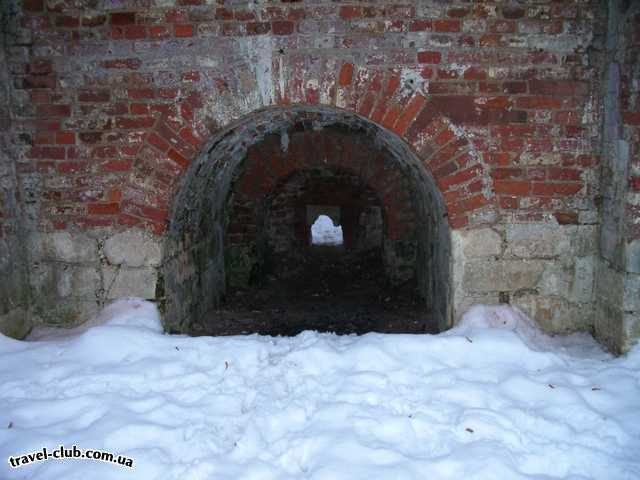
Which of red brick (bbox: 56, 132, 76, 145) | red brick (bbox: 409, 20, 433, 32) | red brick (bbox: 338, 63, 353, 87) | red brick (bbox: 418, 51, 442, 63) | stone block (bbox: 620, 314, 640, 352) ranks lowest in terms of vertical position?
stone block (bbox: 620, 314, 640, 352)

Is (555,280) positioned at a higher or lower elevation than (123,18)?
lower

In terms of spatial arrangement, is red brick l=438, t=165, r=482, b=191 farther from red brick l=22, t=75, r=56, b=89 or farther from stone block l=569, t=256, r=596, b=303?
red brick l=22, t=75, r=56, b=89

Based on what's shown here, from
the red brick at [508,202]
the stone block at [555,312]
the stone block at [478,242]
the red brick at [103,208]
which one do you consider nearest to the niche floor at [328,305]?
the stone block at [555,312]

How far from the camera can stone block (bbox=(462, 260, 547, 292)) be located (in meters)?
3.37

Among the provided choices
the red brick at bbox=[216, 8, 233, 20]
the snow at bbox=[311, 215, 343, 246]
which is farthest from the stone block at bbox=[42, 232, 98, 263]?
the snow at bbox=[311, 215, 343, 246]

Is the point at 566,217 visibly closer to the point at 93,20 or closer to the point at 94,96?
the point at 94,96

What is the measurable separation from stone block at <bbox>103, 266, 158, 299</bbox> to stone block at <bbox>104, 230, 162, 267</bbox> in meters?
0.05

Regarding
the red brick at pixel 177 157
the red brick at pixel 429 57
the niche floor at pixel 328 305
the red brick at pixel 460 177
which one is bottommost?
the niche floor at pixel 328 305

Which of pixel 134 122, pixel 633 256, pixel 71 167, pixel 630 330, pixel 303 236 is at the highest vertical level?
pixel 134 122

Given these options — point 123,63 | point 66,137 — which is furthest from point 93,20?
point 66,137

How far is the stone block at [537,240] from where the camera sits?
3.33 meters

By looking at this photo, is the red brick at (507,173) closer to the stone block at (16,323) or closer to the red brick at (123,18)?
the red brick at (123,18)

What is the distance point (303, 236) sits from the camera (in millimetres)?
8344

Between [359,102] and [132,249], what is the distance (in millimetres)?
1660
